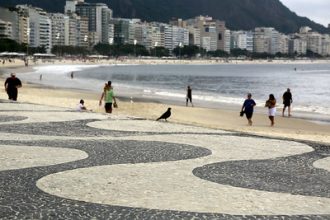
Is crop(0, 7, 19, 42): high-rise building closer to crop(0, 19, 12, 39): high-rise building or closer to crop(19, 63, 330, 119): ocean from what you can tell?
crop(0, 19, 12, 39): high-rise building

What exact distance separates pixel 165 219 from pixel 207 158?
4029 millimetres

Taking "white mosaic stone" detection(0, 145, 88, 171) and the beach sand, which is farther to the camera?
the beach sand

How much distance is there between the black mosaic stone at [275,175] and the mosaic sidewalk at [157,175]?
0.01m

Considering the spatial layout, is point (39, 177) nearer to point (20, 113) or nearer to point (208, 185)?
point (208, 185)

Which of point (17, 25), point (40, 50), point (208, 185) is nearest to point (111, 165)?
point (208, 185)

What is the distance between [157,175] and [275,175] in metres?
1.87

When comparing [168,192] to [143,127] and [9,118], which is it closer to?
[143,127]

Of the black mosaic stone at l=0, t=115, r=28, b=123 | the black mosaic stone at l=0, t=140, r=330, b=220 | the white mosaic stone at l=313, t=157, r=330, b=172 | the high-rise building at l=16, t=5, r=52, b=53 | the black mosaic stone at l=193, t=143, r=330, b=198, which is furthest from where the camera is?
the high-rise building at l=16, t=5, r=52, b=53

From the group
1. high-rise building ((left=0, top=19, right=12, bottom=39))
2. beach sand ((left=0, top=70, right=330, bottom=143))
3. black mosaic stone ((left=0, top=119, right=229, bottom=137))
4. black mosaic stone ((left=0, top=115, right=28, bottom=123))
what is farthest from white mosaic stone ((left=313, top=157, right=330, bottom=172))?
high-rise building ((left=0, top=19, right=12, bottom=39))

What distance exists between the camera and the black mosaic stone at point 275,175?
7.87 metres

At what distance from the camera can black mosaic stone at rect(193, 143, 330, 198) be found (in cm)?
787

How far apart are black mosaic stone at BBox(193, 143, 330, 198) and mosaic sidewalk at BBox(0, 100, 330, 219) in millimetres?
15

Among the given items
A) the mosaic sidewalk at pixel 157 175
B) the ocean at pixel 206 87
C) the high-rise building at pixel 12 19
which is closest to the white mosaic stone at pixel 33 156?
Result: the mosaic sidewalk at pixel 157 175

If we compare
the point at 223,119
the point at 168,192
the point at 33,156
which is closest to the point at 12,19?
the point at 223,119
